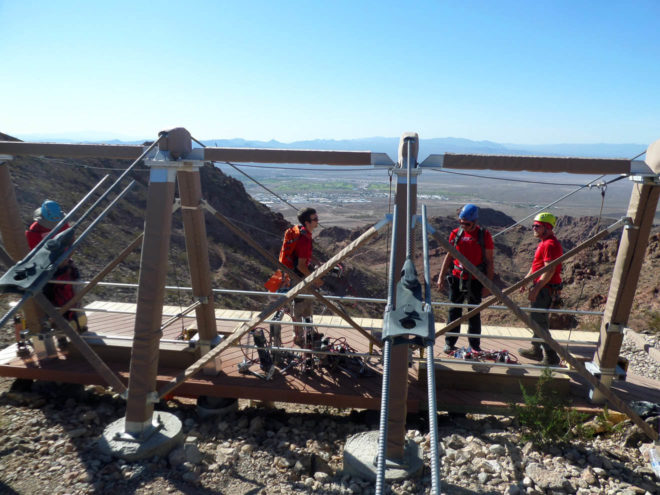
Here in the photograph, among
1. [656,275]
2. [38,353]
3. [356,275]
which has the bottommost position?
[356,275]

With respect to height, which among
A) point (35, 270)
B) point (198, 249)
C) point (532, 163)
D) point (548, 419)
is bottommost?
point (548, 419)

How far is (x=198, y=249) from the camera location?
5.07m

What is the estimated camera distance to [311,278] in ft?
13.3

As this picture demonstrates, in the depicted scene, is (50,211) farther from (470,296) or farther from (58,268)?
(470,296)

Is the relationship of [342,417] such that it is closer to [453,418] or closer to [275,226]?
[453,418]

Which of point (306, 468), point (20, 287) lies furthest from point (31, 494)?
point (306, 468)

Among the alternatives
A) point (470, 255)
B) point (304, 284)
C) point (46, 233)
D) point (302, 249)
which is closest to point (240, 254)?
point (46, 233)

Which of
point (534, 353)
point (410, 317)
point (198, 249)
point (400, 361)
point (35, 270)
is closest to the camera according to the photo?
point (410, 317)

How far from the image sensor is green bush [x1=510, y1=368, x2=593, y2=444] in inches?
172

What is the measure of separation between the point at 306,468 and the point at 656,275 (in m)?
18.1

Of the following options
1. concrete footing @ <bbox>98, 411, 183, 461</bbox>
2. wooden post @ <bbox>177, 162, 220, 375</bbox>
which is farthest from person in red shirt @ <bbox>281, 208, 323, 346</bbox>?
concrete footing @ <bbox>98, 411, 183, 461</bbox>

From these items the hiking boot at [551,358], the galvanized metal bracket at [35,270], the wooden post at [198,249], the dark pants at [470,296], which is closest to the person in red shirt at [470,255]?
the dark pants at [470,296]

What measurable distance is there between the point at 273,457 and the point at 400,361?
1780 millimetres

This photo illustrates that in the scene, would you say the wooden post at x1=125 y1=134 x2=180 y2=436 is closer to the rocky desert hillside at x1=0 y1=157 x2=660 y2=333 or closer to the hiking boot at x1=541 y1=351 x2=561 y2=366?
the hiking boot at x1=541 y1=351 x2=561 y2=366
